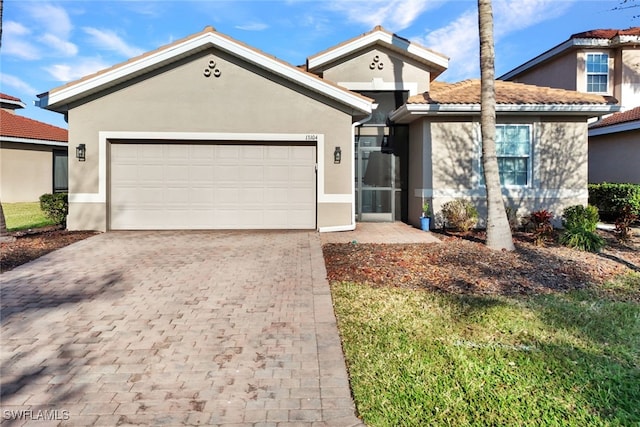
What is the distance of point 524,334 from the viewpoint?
14.8ft

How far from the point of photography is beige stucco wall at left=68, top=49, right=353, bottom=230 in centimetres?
1089

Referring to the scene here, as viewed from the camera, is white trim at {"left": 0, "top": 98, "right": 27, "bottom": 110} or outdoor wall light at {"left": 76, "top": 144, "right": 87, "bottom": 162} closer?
outdoor wall light at {"left": 76, "top": 144, "right": 87, "bottom": 162}

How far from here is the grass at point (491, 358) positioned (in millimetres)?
3078

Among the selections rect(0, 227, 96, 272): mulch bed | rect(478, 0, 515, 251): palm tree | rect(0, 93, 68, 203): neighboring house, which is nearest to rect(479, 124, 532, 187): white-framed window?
rect(478, 0, 515, 251): palm tree

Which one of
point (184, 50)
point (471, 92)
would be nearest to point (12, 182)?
point (184, 50)

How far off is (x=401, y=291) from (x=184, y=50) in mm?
8301

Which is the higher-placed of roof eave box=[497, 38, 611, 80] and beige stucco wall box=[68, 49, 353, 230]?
roof eave box=[497, 38, 611, 80]

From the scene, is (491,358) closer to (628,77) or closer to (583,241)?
(583,241)

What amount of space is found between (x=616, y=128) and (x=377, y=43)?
9.45 m

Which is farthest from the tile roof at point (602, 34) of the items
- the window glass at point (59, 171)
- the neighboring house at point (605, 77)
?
the window glass at point (59, 171)

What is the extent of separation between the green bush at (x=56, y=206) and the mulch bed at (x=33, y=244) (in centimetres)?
34

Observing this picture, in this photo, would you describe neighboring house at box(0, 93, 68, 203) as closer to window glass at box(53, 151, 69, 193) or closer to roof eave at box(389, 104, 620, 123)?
window glass at box(53, 151, 69, 193)

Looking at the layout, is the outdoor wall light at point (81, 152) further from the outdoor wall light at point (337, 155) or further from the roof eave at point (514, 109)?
the roof eave at point (514, 109)

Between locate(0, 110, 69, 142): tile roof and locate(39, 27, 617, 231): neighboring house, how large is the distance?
37.2 feet
